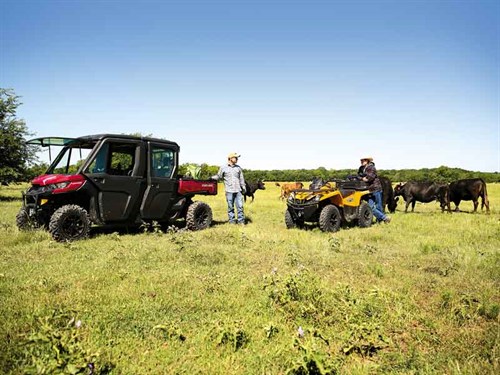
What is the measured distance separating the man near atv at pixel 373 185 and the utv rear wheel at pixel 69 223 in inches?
312

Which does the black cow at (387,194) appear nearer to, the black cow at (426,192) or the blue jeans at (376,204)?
the black cow at (426,192)

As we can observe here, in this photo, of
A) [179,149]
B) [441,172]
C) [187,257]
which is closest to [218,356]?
[187,257]

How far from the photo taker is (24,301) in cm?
365

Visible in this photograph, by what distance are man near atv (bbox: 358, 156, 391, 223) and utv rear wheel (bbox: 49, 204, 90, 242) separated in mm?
7913

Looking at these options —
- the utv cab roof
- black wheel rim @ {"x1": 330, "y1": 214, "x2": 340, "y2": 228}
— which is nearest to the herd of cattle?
black wheel rim @ {"x1": 330, "y1": 214, "x2": 340, "y2": 228}

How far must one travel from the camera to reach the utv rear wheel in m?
6.96

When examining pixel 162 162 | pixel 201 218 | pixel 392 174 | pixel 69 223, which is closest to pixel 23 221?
pixel 69 223

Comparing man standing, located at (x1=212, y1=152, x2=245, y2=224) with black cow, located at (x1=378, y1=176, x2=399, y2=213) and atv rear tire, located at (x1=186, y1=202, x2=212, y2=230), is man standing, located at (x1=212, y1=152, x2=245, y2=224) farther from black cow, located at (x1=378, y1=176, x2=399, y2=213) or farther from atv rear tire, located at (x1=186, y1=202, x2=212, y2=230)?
black cow, located at (x1=378, y1=176, x2=399, y2=213)

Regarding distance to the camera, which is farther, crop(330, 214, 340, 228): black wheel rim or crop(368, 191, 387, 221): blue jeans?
crop(368, 191, 387, 221): blue jeans

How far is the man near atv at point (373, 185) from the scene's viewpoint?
432 inches

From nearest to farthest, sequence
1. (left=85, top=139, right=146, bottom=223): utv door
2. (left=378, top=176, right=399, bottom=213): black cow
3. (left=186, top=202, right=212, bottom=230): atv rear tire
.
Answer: (left=85, top=139, right=146, bottom=223): utv door → (left=186, top=202, right=212, bottom=230): atv rear tire → (left=378, top=176, right=399, bottom=213): black cow

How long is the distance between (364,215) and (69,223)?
7.80 metres

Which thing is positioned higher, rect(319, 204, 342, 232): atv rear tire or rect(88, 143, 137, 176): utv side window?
rect(88, 143, 137, 176): utv side window

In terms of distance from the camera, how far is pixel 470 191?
15555mm
